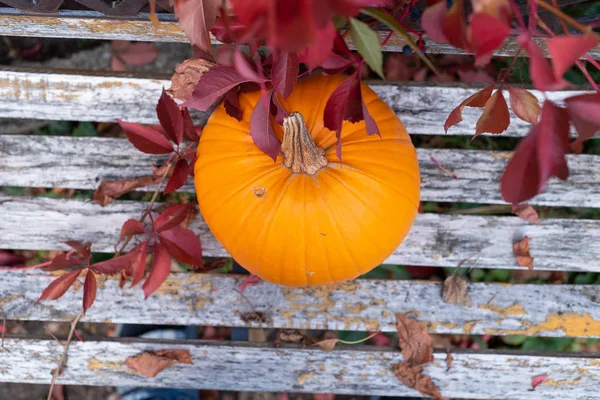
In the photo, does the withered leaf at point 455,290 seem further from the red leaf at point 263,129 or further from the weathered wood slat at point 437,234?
the red leaf at point 263,129

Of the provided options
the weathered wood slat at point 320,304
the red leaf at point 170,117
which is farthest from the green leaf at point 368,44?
the weathered wood slat at point 320,304

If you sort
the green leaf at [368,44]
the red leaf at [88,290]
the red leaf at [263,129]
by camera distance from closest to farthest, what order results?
the green leaf at [368,44], the red leaf at [263,129], the red leaf at [88,290]

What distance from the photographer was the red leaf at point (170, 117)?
2.94 ft

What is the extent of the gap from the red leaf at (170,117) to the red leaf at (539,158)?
605 mm

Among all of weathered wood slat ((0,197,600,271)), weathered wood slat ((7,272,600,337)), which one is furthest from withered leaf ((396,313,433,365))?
weathered wood slat ((0,197,600,271))

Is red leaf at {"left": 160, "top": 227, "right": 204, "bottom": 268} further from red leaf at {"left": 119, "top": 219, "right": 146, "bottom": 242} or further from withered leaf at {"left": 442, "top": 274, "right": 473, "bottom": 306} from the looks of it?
withered leaf at {"left": 442, "top": 274, "right": 473, "bottom": 306}

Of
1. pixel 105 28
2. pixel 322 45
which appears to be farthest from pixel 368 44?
pixel 105 28

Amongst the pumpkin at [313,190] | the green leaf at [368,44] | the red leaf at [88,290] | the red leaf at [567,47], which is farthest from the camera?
the red leaf at [88,290]

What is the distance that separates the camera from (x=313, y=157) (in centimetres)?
84

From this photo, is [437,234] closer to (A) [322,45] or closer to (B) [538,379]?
(B) [538,379]

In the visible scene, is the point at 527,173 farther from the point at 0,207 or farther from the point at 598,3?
the point at 0,207

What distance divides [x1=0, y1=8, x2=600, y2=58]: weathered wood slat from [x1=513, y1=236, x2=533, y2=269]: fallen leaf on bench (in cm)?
42

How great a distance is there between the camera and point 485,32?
45 centimetres

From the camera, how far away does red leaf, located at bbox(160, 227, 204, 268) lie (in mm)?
978
